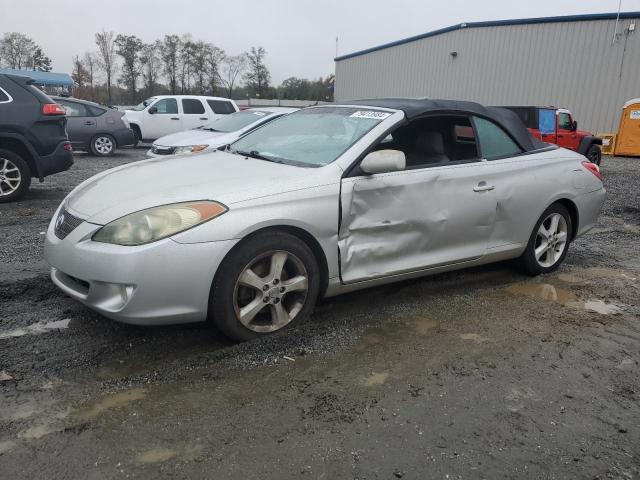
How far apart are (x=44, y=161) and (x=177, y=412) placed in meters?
5.94

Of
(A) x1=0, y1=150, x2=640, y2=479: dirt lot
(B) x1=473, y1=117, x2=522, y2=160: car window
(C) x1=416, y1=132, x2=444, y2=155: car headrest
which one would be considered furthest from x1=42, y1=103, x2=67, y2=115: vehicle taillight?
(B) x1=473, y1=117, x2=522, y2=160: car window

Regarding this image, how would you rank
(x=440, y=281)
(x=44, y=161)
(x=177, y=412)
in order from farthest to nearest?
(x=44, y=161) < (x=440, y=281) < (x=177, y=412)

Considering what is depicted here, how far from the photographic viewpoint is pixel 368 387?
9.25 feet

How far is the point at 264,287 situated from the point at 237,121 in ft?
26.0

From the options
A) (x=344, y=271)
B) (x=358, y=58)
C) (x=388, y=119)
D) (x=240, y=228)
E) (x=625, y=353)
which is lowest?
(x=625, y=353)

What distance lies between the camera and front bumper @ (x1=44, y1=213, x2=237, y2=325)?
2818 millimetres

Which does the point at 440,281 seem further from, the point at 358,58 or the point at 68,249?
the point at 358,58

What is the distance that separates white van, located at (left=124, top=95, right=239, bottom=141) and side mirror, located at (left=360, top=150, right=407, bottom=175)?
45.4ft

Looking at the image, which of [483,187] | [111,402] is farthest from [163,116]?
[111,402]

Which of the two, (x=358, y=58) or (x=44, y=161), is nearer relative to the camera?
(x=44, y=161)

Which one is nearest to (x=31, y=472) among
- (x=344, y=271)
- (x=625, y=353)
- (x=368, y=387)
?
(x=368, y=387)

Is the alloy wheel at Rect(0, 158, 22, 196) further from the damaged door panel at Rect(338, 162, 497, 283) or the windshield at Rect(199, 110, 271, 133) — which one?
the damaged door panel at Rect(338, 162, 497, 283)

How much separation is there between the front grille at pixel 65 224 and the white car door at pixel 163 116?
45.9ft

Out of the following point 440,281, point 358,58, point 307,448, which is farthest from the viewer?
point 358,58
